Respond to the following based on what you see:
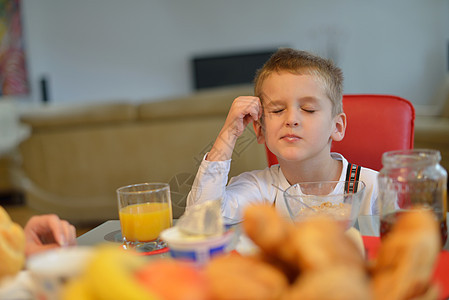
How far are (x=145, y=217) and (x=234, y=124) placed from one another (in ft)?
1.57

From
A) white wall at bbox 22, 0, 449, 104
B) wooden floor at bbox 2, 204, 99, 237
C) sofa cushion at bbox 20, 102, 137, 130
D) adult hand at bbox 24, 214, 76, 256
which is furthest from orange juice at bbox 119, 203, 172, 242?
white wall at bbox 22, 0, 449, 104

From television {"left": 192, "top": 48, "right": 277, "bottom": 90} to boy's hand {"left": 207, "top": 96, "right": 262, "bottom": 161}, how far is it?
18.5 ft

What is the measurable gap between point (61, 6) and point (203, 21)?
6.97 feet

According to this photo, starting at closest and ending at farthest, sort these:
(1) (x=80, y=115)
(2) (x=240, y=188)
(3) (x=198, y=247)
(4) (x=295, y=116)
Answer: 1. (3) (x=198, y=247)
2. (4) (x=295, y=116)
3. (2) (x=240, y=188)
4. (1) (x=80, y=115)

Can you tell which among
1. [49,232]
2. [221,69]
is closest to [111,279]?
[49,232]

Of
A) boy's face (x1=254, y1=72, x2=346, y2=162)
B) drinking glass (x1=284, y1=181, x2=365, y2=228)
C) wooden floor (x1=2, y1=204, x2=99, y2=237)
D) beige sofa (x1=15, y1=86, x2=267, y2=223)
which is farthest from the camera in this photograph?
wooden floor (x1=2, y1=204, x2=99, y2=237)

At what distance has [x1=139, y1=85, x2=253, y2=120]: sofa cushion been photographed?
2.93 meters

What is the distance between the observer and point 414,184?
27.7 inches

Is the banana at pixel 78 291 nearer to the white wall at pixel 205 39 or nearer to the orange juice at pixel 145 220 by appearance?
the orange juice at pixel 145 220

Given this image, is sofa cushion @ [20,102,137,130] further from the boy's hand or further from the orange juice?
the orange juice

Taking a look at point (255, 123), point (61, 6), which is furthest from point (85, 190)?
point (61, 6)

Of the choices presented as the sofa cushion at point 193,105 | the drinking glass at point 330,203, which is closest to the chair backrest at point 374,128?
the drinking glass at point 330,203

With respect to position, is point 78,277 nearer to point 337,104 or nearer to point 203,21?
point 337,104

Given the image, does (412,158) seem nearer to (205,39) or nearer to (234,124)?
(234,124)
